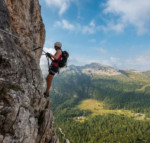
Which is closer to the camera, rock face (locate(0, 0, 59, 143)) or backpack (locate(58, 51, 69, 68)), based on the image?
rock face (locate(0, 0, 59, 143))

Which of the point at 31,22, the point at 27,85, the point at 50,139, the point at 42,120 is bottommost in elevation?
the point at 50,139

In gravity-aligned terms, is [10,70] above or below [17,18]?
below

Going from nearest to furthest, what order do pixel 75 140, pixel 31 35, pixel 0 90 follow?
pixel 0 90 → pixel 31 35 → pixel 75 140

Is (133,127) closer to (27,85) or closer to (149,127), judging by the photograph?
(149,127)

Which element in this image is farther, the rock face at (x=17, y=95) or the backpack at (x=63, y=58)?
the backpack at (x=63, y=58)

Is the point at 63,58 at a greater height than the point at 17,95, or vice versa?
the point at 63,58

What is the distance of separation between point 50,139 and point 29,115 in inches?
311

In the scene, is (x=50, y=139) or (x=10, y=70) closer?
(x=10, y=70)

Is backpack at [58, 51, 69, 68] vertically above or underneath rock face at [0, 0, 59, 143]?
above

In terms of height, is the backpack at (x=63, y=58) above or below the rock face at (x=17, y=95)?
above

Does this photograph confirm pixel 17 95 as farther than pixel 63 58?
No

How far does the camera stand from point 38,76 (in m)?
13.6

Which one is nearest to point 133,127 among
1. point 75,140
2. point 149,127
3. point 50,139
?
point 149,127

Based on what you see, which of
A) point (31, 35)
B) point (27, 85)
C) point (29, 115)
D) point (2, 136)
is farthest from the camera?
point (31, 35)
